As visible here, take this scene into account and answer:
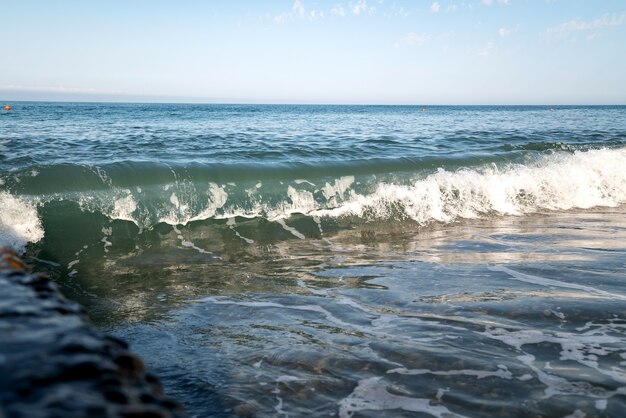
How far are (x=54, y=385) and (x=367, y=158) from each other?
479 inches

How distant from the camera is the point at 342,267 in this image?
6422mm

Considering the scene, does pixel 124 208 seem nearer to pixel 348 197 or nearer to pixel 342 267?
pixel 348 197

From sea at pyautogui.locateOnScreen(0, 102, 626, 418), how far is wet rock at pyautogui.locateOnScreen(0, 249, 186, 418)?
181 centimetres

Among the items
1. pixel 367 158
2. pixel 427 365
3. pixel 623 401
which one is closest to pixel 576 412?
pixel 623 401

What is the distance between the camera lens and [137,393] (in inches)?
40.9

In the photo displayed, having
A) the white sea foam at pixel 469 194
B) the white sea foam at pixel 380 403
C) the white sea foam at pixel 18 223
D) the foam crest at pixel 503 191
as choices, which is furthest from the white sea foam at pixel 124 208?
the white sea foam at pixel 380 403

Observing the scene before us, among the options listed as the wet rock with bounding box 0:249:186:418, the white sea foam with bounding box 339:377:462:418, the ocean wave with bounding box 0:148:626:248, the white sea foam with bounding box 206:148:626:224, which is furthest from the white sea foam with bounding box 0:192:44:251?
the wet rock with bounding box 0:249:186:418

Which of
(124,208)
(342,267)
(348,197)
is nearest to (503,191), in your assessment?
(348,197)

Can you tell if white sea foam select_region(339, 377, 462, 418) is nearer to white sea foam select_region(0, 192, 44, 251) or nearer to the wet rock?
the wet rock

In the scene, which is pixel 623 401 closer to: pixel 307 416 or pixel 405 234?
pixel 307 416

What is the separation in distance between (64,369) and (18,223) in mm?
7937

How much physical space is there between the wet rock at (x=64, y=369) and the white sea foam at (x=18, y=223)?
702 centimetres

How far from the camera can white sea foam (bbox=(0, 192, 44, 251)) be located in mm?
7488

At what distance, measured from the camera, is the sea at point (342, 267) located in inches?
129
